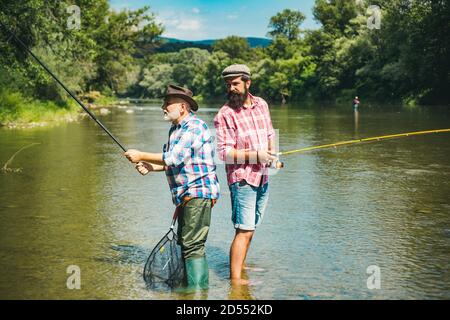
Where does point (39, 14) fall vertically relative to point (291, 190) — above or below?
above

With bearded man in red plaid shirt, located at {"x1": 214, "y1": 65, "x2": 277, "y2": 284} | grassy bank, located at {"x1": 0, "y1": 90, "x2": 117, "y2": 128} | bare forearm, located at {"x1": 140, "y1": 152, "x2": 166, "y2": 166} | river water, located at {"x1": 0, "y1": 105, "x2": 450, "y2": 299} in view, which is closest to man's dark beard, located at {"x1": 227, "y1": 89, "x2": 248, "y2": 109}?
bearded man in red plaid shirt, located at {"x1": 214, "y1": 65, "x2": 277, "y2": 284}

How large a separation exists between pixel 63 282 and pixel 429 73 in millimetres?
56136

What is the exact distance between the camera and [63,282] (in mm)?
5301

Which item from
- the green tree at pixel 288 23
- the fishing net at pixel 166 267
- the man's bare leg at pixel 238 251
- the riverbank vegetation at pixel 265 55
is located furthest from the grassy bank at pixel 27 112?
the green tree at pixel 288 23

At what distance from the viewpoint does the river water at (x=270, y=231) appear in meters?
5.18

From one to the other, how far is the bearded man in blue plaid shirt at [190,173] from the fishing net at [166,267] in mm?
138

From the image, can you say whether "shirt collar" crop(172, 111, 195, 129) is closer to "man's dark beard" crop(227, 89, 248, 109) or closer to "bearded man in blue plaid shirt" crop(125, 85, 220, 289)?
"bearded man in blue plaid shirt" crop(125, 85, 220, 289)

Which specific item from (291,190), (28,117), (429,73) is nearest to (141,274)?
(291,190)

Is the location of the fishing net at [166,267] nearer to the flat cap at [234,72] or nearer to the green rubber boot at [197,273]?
the green rubber boot at [197,273]

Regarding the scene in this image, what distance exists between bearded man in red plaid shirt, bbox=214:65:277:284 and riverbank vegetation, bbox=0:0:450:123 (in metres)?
1.14

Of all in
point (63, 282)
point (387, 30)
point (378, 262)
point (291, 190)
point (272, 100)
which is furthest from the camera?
point (272, 100)

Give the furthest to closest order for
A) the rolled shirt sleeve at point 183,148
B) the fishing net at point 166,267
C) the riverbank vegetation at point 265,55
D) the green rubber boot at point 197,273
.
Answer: the riverbank vegetation at point 265,55 < the fishing net at point 166,267 < the green rubber boot at point 197,273 < the rolled shirt sleeve at point 183,148

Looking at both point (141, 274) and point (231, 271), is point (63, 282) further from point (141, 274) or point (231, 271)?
point (231, 271)
